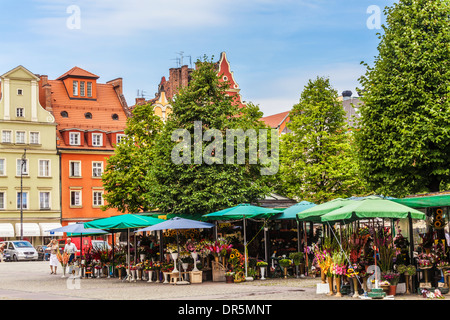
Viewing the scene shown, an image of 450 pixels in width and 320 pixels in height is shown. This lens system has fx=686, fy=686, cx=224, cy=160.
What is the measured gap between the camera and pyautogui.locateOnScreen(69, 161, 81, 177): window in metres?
67.2

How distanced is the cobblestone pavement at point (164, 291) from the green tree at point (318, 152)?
58.2 ft

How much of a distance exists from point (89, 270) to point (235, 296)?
553 inches

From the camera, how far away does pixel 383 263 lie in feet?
60.4

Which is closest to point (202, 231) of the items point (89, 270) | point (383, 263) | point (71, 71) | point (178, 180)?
point (178, 180)

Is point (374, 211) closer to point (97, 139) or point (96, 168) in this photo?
point (96, 168)

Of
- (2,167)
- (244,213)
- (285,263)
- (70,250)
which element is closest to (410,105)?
(244,213)

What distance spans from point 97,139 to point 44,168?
6.16 meters

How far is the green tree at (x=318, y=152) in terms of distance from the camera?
42.9 m

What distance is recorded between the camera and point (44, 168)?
215ft

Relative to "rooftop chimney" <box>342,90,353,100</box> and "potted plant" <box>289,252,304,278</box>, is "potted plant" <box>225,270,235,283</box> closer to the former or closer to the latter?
"potted plant" <box>289,252,304,278</box>

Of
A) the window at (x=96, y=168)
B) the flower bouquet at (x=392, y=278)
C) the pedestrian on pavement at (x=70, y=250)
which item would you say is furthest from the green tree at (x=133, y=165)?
the flower bouquet at (x=392, y=278)

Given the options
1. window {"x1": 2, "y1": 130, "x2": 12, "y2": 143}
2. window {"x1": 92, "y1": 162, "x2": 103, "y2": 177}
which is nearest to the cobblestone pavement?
window {"x1": 2, "y1": 130, "x2": 12, "y2": 143}

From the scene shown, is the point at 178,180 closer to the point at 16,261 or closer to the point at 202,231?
the point at 202,231
